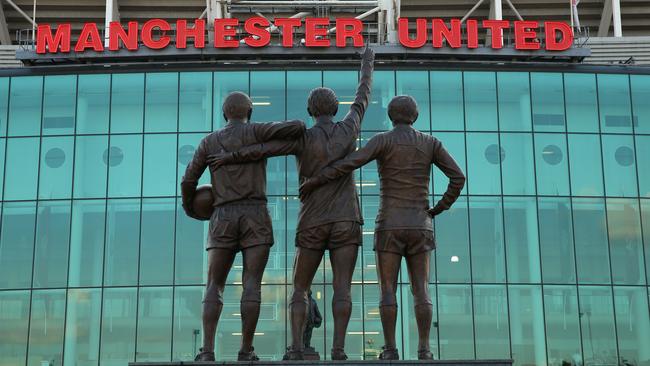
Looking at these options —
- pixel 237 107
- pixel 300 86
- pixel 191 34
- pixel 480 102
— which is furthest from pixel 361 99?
pixel 191 34

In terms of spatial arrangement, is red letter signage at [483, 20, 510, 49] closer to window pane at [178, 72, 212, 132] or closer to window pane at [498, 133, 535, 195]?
window pane at [498, 133, 535, 195]

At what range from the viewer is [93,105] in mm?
38969

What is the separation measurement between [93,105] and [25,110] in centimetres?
228

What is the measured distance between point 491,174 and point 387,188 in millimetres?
23501

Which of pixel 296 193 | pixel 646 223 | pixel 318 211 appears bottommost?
pixel 318 211

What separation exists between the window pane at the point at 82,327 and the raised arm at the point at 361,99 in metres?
23.3

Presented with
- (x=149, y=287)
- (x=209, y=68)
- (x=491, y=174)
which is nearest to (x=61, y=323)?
(x=149, y=287)

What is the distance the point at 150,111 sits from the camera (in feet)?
127

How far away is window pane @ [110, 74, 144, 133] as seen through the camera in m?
38.8

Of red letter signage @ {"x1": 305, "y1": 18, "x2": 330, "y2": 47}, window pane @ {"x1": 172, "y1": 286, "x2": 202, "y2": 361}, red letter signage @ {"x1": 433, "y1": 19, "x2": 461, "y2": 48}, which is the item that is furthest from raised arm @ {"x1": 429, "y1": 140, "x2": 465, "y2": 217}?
red letter signage @ {"x1": 433, "y1": 19, "x2": 461, "y2": 48}

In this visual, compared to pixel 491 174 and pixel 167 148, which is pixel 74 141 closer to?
pixel 167 148

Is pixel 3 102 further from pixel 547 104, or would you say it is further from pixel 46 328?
pixel 547 104

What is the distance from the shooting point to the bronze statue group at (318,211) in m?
14.6

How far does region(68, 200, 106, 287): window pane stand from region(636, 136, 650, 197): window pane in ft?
58.4
